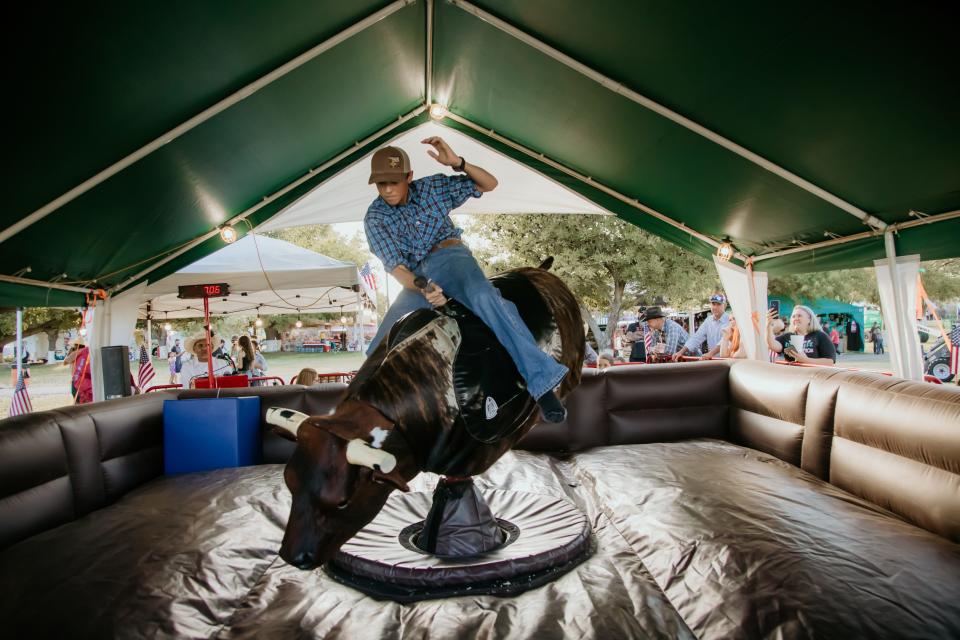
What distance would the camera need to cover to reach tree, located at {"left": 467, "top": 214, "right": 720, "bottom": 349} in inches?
517

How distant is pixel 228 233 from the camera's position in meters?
6.43

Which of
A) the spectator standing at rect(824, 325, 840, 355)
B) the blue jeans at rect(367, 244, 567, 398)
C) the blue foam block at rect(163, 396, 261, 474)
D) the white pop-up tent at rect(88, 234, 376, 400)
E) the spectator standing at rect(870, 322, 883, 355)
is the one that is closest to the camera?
the blue jeans at rect(367, 244, 567, 398)

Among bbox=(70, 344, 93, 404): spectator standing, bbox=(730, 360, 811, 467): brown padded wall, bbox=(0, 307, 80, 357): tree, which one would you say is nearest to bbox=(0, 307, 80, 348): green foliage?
bbox=(0, 307, 80, 357): tree

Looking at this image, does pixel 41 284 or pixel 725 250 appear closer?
pixel 41 284

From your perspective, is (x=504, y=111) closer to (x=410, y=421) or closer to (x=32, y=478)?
(x=410, y=421)

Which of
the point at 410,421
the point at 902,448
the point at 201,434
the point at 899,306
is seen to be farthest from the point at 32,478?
the point at 899,306

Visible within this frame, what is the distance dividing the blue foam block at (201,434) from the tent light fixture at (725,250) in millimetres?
5671

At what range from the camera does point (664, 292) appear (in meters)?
13.6

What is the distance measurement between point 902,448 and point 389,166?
3210 mm

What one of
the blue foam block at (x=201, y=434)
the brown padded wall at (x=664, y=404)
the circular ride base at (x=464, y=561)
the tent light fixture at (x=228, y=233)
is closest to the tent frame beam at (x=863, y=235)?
the brown padded wall at (x=664, y=404)

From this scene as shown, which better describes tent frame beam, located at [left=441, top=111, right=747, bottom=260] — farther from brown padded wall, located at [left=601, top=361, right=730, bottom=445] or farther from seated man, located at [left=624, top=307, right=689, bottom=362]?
brown padded wall, located at [left=601, top=361, right=730, bottom=445]

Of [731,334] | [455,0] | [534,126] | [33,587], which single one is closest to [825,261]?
[731,334]

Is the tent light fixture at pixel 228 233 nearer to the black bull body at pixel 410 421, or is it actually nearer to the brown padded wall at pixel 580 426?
the brown padded wall at pixel 580 426

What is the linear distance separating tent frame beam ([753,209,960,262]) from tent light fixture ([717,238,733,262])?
0.29 metres
